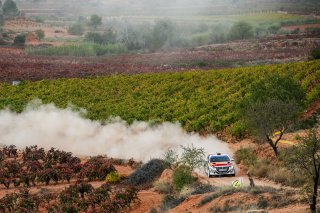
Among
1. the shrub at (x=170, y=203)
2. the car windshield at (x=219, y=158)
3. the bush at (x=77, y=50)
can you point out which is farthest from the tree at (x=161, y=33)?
the shrub at (x=170, y=203)

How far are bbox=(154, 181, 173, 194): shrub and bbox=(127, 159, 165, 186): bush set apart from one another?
1874 mm

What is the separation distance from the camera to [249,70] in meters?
53.3

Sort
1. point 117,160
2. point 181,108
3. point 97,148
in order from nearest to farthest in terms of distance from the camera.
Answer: point 117,160
point 97,148
point 181,108

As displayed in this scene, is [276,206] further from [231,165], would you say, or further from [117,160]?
[117,160]

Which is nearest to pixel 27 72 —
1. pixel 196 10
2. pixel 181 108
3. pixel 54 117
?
pixel 54 117

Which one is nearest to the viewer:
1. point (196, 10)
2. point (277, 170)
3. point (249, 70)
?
point (277, 170)

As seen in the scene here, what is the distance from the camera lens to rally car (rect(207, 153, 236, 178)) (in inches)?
1213

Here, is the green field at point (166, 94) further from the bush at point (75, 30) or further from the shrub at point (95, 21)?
the shrub at point (95, 21)

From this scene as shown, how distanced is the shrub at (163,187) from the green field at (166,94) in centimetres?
1069

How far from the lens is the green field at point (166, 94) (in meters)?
45.5

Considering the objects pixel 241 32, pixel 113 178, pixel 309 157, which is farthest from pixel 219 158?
pixel 241 32

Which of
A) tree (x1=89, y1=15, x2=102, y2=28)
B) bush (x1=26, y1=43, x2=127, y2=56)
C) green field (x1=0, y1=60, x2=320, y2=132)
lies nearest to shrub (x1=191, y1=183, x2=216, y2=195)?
green field (x1=0, y1=60, x2=320, y2=132)

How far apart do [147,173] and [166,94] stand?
21580mm

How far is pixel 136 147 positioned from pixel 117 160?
206 cm
